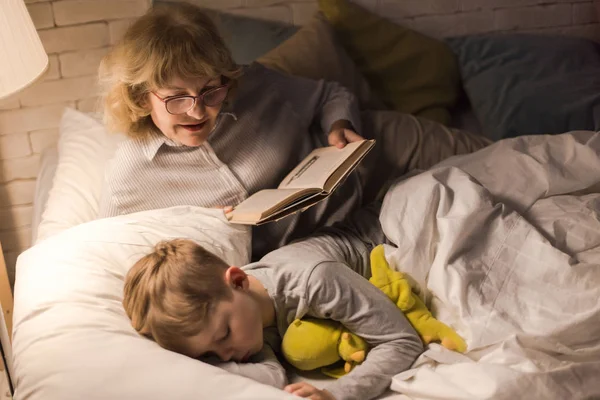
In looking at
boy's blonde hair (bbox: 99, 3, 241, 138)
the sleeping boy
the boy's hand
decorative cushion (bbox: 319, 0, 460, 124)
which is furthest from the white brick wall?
the boy's hand

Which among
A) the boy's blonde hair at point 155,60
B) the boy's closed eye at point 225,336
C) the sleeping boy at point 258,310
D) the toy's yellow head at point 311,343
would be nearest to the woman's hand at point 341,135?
the boy's blonde hair at point 155,60

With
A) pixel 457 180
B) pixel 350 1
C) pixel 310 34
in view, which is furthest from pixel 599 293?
pixel 350 1

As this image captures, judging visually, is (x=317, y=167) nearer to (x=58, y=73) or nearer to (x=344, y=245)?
(x=344, y=245)

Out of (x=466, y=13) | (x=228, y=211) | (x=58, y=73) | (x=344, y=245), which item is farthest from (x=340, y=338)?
(x=466, y=13)

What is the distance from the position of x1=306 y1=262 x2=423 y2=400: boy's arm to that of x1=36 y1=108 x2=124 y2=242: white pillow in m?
0.66

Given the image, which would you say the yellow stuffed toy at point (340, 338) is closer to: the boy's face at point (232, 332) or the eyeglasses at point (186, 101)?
the boy's face at point (232, 332)

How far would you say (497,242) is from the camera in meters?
1.42

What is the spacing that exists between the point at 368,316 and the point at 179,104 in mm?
582

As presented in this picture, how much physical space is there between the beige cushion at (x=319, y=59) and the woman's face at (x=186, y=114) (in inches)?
19.0

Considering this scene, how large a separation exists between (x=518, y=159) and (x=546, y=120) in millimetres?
535

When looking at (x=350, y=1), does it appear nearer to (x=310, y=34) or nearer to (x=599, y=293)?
(x=310, y=34)

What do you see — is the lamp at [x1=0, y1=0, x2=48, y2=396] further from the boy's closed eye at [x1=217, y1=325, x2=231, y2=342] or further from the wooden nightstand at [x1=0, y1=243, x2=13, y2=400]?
the boy's closed eye at [x1=217, y1=325, x2=231, y2=342]

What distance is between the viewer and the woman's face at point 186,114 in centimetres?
154

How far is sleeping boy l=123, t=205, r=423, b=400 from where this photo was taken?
1.23 m
